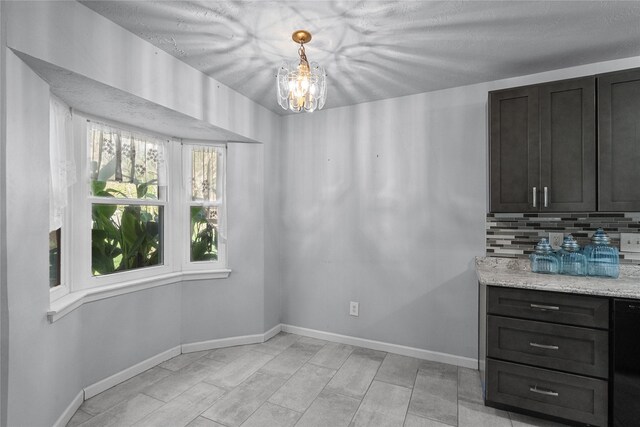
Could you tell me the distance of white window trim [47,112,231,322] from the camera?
7.00 ft

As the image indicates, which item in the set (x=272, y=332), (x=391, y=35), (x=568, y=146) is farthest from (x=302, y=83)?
(x=272, y=332)

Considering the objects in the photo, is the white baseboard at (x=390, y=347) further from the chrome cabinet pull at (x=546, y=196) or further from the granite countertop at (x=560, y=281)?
the chrome cabinet pull at (x=546, y=196)

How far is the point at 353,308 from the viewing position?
10.2 ft

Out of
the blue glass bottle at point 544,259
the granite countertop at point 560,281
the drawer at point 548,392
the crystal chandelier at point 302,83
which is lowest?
the drawer at point 548,392

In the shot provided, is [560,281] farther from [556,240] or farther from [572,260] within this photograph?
[556,240]

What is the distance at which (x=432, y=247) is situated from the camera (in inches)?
109

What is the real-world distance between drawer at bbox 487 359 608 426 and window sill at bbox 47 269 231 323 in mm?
2357

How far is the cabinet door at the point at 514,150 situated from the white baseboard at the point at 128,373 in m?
2.96

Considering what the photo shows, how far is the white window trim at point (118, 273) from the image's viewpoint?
2135 mm

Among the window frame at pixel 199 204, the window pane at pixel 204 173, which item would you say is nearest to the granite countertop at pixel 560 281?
the window frame at pixel 199 204

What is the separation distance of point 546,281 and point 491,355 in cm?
59

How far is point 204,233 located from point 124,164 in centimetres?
93

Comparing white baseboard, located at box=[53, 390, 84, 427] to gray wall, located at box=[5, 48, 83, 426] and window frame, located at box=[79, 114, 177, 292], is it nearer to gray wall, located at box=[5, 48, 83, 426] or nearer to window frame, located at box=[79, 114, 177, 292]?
gray wall, located at box=[5, 48, 83, 426]

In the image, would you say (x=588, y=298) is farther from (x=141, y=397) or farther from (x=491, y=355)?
(x=141, y=397)
